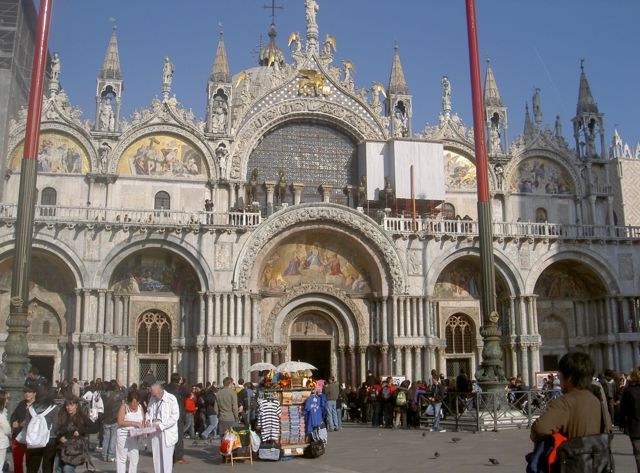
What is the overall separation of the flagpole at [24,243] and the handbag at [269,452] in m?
5.69

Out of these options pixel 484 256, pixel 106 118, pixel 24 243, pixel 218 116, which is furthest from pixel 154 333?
pixel 484 256

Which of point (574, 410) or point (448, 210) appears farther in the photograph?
point (448, 210)

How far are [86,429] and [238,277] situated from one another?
64.4 feet

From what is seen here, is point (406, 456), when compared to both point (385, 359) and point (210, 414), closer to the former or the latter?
point (210, 414)

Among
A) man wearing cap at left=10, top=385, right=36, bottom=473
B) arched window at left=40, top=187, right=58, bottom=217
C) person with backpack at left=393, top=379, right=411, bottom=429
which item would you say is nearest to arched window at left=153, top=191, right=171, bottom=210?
arched window at left=40, top=187, right=58, bottom=217

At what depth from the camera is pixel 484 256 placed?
21250mm

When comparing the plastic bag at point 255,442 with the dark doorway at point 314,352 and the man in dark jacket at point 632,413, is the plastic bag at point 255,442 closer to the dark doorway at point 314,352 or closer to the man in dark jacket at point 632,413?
the man in dark jacket at point 632,413

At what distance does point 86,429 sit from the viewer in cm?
1073

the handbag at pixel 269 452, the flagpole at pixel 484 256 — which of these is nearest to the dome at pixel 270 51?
the flagpole at pixel 484 256

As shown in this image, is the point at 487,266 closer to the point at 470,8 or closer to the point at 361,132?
the point at 470,8

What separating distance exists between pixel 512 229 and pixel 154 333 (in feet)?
54.9

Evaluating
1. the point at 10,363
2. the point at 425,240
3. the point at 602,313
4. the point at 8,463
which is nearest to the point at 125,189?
the point at 425,240

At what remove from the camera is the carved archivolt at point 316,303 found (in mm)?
31844

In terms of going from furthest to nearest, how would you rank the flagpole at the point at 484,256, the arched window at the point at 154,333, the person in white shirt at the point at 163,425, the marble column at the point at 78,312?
the arched window at the point at 154,333, the marble column at the point at 78,312, the flagpole at the point at 484,256, the person in white shirt at the point at 163,425
